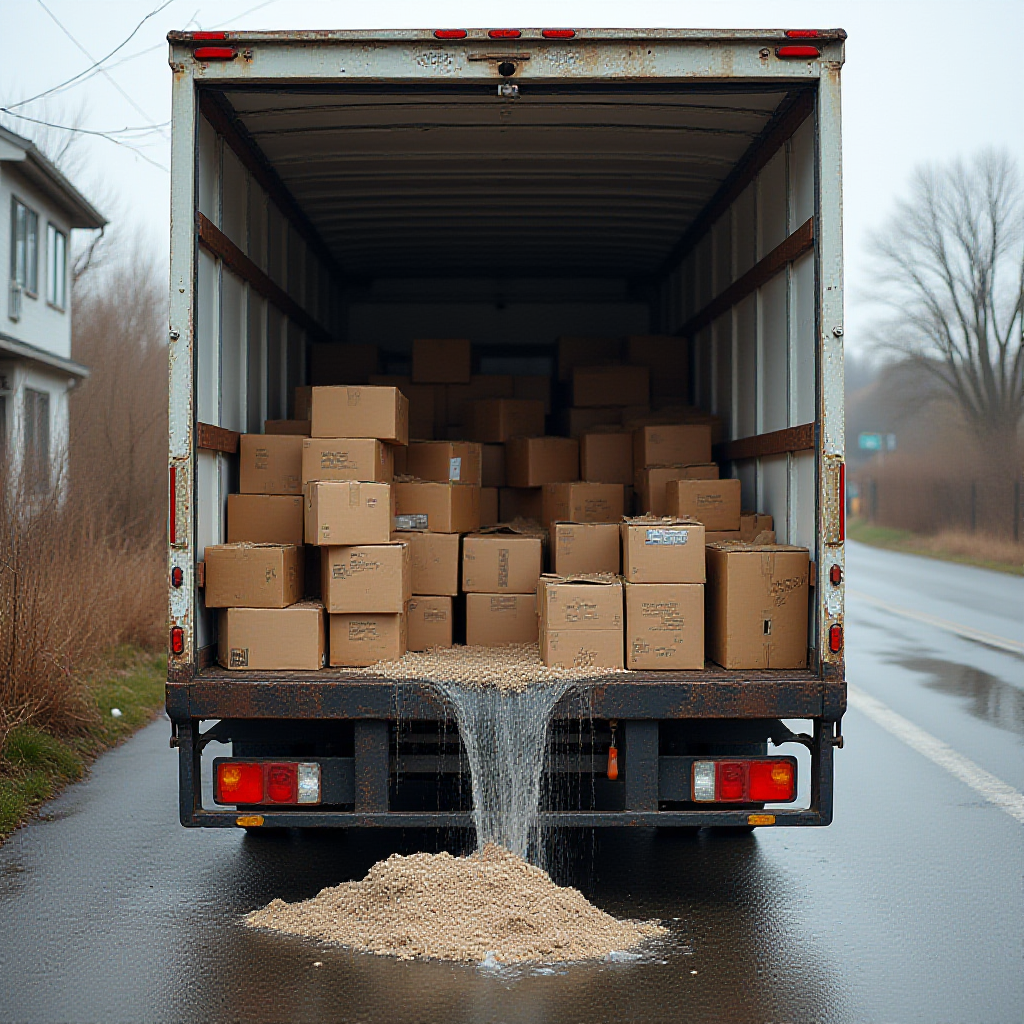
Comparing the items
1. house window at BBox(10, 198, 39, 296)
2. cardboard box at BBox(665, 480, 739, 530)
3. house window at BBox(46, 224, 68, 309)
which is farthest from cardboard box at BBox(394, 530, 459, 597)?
house window at BBox(46, 224, 68, 309)

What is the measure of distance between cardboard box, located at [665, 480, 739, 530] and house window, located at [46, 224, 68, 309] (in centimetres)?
1967

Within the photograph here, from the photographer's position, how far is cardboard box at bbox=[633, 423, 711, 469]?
6.99 meters

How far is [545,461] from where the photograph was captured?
741 centimetres

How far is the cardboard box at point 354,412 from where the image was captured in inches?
230

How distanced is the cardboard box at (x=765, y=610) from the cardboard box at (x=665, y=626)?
0.39 ft

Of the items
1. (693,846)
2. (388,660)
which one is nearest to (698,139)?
(388,660)

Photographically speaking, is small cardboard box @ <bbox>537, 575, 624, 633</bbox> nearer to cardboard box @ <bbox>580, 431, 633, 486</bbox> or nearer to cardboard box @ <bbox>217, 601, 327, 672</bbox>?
cardboard box @ <bbox>217, 601, 327, 672</bbox>

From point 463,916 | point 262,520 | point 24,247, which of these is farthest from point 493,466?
point 24,247

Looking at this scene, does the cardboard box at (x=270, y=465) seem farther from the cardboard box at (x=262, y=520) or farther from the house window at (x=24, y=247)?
the house window at (x=24, y=247)

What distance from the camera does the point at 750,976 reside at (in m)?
4.61

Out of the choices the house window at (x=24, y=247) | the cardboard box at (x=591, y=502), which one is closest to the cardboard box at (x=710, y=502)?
the cardboard box at (x=591, y=502)

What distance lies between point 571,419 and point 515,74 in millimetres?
3633

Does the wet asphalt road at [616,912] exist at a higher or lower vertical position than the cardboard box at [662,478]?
lower

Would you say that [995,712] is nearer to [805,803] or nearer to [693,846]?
[805,803]
